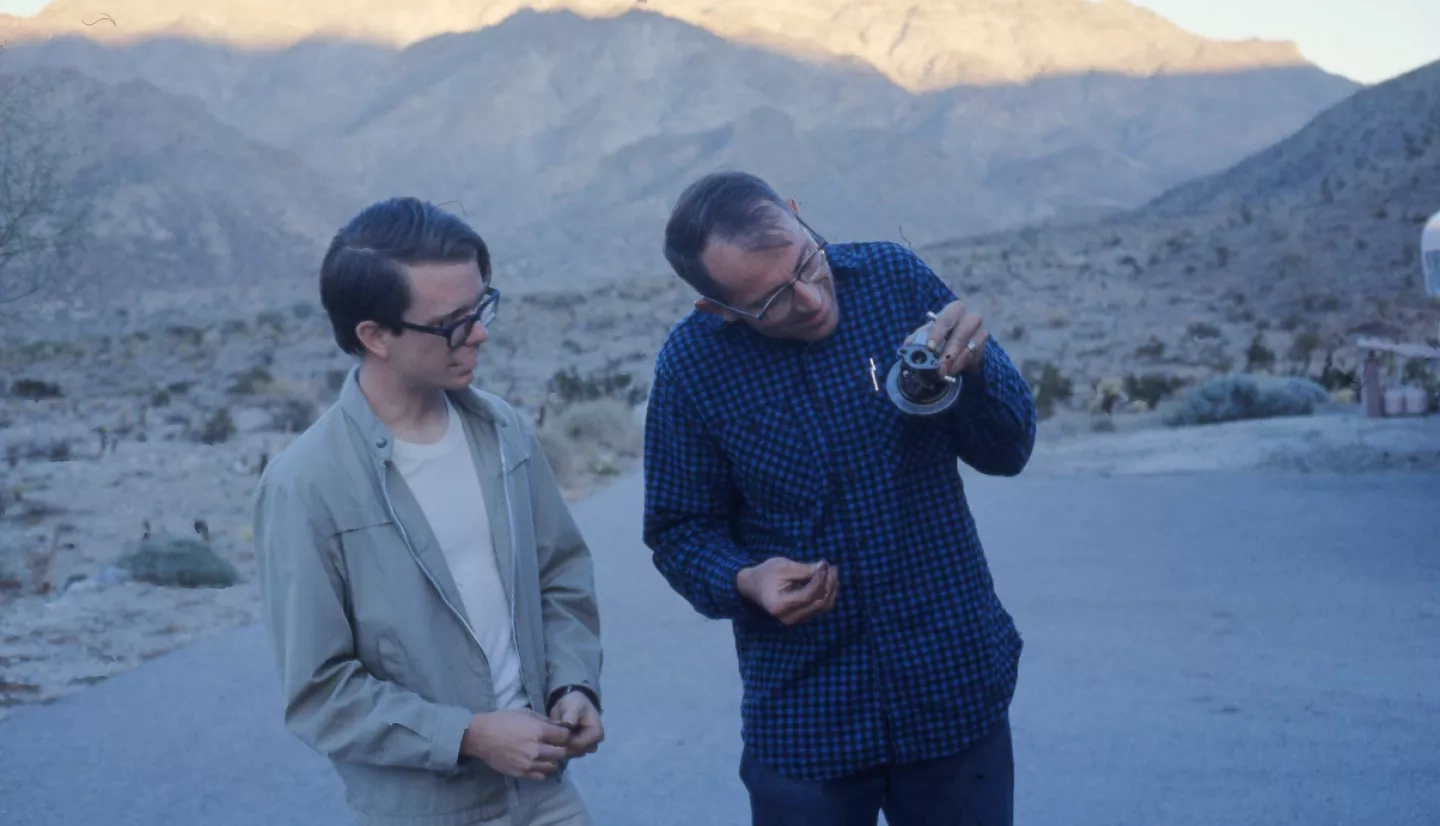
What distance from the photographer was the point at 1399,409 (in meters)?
16.8

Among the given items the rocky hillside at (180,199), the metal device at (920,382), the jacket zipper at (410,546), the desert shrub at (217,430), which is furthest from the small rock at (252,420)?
the rocky hillside at (180,199)

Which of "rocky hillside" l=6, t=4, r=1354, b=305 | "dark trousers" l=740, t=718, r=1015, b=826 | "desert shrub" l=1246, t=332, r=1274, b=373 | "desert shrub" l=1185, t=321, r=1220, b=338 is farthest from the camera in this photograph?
"rocky hillside" l=6, t=4, r=1354, b=305

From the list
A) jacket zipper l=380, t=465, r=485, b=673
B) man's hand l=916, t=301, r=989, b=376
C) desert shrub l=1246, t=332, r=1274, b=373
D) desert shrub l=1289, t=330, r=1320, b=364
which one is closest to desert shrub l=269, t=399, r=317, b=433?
desert shrub l=1246, t=332, r=1274, b=373

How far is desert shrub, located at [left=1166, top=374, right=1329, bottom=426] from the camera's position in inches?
734

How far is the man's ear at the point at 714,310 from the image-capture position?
290cm

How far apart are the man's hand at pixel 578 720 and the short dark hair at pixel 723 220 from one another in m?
0.76

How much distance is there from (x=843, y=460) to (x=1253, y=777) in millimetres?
3440

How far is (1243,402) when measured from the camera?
18.8 m

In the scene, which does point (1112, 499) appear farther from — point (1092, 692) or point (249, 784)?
point (249, 784)

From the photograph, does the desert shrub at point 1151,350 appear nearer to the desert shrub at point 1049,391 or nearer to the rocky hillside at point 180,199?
the desert shrub at point 1049,391

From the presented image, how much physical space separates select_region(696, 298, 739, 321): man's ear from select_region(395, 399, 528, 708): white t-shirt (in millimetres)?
514

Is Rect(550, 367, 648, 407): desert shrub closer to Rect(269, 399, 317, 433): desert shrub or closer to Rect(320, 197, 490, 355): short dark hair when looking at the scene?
Rect(269, 399, 317, 433): desert shrub

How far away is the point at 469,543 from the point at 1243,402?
17.1 meters

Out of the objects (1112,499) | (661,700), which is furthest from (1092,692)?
(1112,499)
